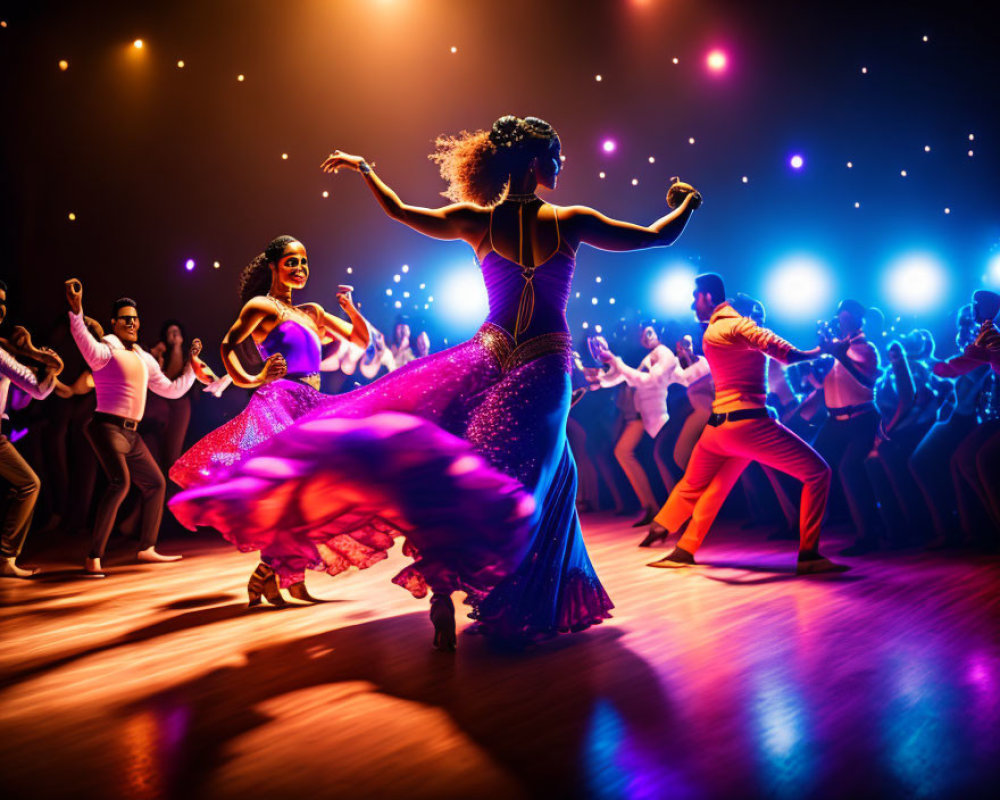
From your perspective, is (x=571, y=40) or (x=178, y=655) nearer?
(x=178, y=655)

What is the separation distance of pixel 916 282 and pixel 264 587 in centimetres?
673

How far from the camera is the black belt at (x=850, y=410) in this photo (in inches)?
211

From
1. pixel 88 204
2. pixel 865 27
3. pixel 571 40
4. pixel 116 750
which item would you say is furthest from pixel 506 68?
pixel 116 750

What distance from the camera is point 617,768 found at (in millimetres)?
1784

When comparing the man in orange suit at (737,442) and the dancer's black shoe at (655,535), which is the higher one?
the man in orange suit at (737,442)

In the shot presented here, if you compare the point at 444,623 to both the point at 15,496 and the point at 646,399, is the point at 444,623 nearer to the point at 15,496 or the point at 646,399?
the point at 15,496

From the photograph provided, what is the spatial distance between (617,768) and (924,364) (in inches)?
200

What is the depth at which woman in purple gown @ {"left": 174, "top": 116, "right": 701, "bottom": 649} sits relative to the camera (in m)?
2.56

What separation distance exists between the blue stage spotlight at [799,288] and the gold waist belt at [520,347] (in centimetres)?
581

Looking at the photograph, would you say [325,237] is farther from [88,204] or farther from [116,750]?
[116,750]

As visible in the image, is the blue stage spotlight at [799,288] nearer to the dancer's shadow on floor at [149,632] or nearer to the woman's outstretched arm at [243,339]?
the woman's outstretched arm at [243,339]

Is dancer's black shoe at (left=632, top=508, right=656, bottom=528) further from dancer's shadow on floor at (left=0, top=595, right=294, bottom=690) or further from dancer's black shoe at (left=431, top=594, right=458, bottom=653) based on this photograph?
dancer's black shoe at (left=431, top=594, right=458, bottom=653)

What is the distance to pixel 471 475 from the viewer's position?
2.49 m

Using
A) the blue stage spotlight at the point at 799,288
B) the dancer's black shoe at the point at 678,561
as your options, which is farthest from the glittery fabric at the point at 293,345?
the blue stage spotlight at the point at 799,288
